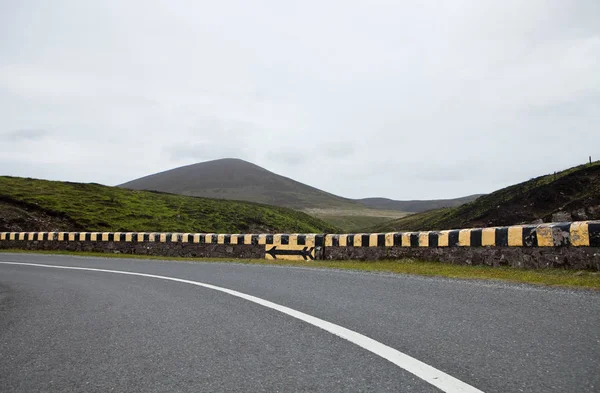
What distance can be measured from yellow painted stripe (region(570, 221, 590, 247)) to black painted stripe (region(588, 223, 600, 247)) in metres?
0.06

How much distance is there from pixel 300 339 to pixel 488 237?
339 inches

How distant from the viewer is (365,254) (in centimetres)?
1570

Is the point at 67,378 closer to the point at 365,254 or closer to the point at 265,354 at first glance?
the point at 265,354

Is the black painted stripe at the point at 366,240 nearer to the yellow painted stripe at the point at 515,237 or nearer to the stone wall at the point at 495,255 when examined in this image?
the stone wall at the point at 495,255

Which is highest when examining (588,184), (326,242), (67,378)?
(588,184)

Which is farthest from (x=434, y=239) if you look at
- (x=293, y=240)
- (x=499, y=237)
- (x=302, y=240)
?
(x=293, y=240)

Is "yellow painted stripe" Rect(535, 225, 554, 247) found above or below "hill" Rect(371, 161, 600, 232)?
below

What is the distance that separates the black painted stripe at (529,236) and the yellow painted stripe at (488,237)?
2.98ft

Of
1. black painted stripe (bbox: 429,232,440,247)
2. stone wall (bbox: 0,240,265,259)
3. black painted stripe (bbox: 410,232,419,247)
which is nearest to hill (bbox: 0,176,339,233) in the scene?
stone wall (bbox: 0,240,265,259)

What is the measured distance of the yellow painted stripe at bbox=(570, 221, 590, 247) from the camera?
9.73 metres

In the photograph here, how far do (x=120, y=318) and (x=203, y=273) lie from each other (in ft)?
18.9

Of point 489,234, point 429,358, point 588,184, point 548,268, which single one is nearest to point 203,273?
point 489,234

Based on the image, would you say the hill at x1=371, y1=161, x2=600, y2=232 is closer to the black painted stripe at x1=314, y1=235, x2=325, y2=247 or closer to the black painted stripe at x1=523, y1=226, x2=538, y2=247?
the black painted stripe at x1=314, y1=235, x2=325, y2=247

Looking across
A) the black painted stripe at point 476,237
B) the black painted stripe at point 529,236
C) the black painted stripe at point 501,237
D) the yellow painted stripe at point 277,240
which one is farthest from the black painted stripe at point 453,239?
the yellow painted stripe at point 277,240
